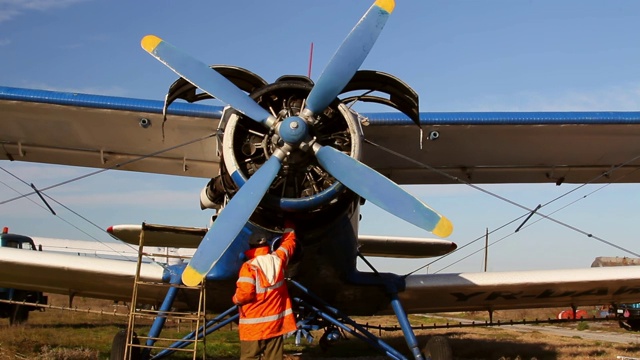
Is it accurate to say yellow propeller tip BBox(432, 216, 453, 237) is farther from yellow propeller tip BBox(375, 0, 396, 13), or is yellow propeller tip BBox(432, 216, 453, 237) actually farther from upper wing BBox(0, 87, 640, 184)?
yellow propeller tip BBox(375, 0, 396, 13)

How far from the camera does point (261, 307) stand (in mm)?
6035

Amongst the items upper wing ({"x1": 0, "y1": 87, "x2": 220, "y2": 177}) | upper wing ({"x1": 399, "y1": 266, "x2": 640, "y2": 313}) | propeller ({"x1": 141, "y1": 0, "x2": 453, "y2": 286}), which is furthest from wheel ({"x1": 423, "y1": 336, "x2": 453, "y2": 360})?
upper wing ({"x1": 0, "y1": 87, "x2": 220, "y2": 177})

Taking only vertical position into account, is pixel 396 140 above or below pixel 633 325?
above

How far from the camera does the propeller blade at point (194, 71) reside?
645 cm

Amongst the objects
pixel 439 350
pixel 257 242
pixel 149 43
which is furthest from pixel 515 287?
pixel 149 43

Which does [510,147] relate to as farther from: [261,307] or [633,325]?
[633,325]

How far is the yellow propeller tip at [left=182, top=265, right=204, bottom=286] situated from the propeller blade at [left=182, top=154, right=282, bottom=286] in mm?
143

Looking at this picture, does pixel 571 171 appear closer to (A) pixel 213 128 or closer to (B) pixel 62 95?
(A) pixel 213 128

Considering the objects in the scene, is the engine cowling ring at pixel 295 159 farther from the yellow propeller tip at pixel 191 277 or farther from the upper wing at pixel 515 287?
the upper wing at pixel 515 287

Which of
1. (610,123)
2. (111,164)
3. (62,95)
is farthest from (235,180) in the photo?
(610,123)

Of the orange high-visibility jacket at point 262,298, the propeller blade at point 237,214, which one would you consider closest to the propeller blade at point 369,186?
the propeller blade at point 237,214

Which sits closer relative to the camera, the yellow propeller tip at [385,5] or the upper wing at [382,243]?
the yellow propeller tip at [385,5]

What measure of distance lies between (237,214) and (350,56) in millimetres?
1876

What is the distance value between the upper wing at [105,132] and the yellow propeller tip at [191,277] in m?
2.07
